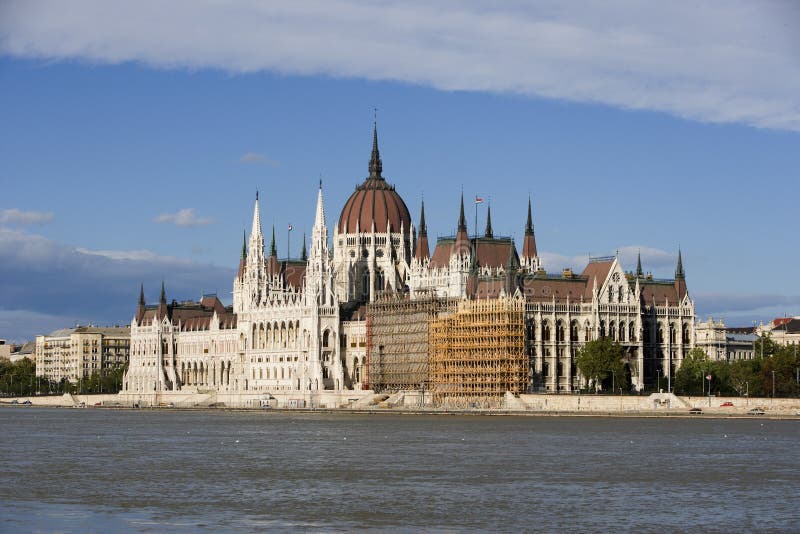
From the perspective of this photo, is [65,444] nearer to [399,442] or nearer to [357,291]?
[399,442]

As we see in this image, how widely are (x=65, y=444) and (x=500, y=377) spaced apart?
57.4m

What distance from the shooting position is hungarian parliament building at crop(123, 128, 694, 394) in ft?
501

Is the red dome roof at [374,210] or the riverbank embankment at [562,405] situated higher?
the red dome roof at [374,210]

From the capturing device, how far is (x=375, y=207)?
632ft

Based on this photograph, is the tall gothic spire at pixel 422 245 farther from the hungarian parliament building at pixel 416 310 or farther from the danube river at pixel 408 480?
the danube river at pixel 408 480

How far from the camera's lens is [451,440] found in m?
98.3

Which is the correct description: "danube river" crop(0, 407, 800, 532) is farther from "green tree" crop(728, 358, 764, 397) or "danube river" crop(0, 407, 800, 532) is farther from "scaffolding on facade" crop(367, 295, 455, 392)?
"scaffolding on facade" crop(367, 295, 455, 392)

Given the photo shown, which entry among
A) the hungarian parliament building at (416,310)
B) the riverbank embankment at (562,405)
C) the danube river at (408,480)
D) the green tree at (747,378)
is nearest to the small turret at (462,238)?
the hungarian parliament building at (416,310)

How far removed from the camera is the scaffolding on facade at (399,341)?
528 ft

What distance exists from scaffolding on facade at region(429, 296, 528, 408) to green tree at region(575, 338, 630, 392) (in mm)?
5656

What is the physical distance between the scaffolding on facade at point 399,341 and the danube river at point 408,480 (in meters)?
46.7

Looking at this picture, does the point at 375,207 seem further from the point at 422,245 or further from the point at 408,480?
the point at 408,480

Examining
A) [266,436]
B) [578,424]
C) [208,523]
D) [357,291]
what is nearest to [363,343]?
[357,291]

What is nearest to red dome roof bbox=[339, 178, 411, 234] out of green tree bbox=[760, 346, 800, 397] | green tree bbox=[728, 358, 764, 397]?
green tree bbox=[728, 358, 764, 397]
